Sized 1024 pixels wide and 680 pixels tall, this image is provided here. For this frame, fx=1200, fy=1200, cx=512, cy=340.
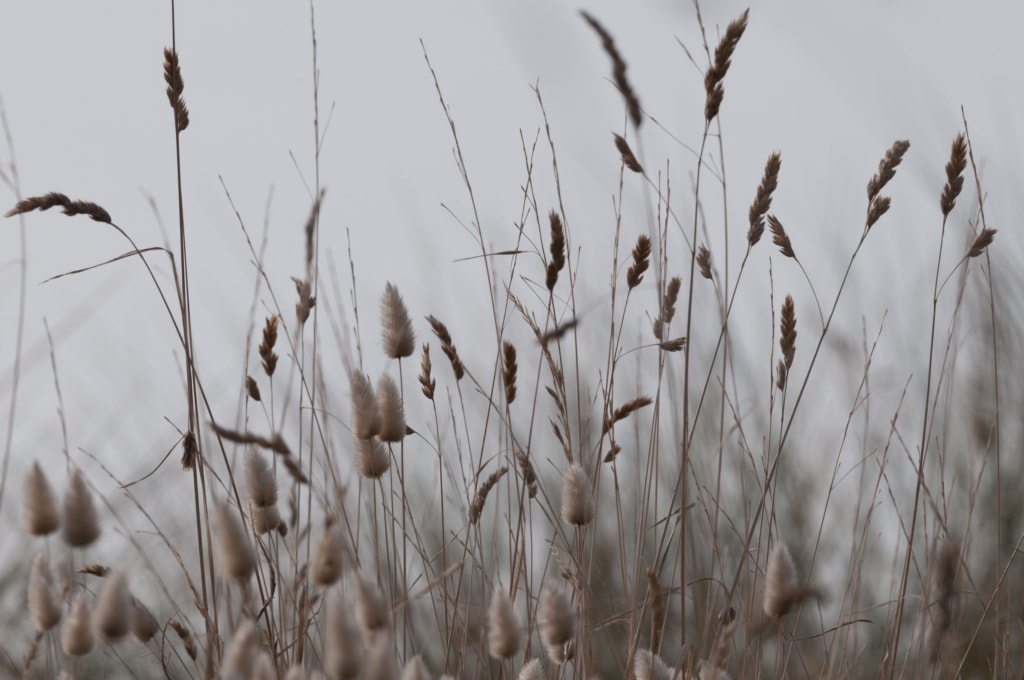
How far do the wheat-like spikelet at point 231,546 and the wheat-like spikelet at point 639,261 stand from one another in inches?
33.1

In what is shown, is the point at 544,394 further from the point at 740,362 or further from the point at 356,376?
the point at 356,376

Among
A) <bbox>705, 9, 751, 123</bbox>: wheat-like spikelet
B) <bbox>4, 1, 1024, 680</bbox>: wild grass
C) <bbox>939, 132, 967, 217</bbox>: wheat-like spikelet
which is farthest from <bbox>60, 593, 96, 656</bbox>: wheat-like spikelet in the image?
<bbox>939, 132, 967, 217</bbox>: wheat-like spikelet

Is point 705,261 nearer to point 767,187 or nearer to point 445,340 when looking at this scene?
point 767,187

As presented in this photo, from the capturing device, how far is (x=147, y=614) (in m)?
1.49

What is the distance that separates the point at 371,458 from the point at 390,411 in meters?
0.09

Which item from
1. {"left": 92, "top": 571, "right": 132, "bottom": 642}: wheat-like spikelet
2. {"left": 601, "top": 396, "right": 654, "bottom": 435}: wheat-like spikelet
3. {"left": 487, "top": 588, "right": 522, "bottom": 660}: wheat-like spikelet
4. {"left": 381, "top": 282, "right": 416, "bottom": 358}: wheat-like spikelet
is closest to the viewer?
{"left": 92, "top": 571, "right": 132, "bottom": 642}: wheat-like spikelet

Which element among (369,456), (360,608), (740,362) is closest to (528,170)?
(369,456)

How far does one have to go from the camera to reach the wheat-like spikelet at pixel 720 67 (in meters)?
1.72

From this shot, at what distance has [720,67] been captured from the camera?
173 cm

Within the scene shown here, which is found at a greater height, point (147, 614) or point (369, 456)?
point (369, 456)

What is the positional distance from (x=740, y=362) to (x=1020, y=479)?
3.19ft

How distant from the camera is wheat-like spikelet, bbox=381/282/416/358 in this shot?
1617mm

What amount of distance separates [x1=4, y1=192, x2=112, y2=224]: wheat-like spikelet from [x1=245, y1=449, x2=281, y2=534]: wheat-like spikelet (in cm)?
53

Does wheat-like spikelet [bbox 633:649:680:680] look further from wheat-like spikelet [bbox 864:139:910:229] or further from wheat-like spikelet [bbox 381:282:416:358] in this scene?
wheat-like spikelet [bbox 864:139:910:229]
